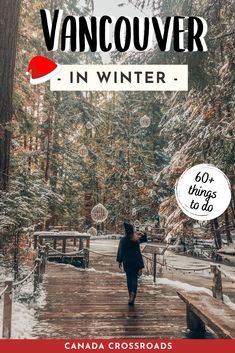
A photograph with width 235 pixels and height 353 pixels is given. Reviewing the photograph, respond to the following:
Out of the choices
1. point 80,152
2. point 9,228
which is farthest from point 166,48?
point 80,152

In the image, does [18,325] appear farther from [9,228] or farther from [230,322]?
[230,322]

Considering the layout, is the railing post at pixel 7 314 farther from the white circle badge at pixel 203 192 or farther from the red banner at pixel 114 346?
the white circle badge at pixel 203 192

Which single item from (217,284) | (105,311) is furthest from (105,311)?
(217,284)

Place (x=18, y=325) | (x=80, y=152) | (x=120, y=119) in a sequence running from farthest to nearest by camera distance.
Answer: (x=120, y=119), (x=80, y=152), (x=18, y=325)

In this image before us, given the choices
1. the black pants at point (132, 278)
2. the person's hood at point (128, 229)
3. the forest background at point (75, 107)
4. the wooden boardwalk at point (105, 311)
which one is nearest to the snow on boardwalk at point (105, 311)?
the wooden boardwalk at point (105, 311)

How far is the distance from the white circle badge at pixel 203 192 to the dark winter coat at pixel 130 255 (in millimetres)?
2688

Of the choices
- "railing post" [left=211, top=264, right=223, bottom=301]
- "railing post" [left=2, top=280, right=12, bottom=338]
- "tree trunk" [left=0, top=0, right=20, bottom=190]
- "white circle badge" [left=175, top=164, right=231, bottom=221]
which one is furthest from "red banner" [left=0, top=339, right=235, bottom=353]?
"railing post" [left=211, top=264, right=223, bottom=301]

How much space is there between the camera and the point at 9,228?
6.29 meters

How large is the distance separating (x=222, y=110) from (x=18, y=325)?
18.5ft

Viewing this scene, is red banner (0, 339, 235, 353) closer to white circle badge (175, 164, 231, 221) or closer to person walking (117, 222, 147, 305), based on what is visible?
white circle badge (175, 164, 231, 221)

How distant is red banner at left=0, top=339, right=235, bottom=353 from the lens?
13.2ft

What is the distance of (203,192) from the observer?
17.6ft

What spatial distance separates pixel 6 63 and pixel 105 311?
495cm

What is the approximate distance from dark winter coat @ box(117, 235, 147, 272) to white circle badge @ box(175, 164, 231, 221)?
106 inches
